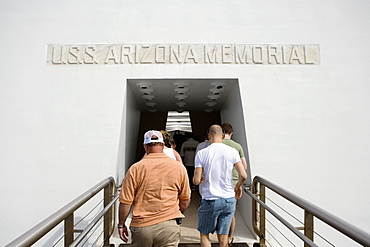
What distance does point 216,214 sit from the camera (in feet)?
10.3

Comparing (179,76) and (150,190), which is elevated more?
(179,76)

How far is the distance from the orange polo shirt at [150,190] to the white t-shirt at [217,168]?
2.71 feet

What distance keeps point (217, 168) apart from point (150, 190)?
1.02 meters

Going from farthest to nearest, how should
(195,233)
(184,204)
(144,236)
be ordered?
(195,233) < (184,204) < (144,236)

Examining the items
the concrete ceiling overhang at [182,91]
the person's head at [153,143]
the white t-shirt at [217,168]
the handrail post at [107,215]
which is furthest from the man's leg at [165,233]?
the concrete ceiling overhang at [182,91]

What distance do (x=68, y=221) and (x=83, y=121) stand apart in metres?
2.88

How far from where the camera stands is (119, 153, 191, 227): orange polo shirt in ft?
7.54

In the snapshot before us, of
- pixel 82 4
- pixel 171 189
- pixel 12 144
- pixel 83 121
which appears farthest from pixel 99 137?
pixel 171 189

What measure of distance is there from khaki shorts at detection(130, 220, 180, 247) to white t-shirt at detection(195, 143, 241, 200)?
883 mm

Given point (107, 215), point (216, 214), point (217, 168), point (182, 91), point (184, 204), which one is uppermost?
point (182, 91)

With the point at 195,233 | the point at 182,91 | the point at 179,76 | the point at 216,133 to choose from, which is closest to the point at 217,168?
the point at 216,133

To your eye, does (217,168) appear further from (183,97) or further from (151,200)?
(183,97)

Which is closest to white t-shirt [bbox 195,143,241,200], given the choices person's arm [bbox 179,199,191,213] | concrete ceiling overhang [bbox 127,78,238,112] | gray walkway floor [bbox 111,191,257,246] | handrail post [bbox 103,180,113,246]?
person's arm [bbox 179,199,191,213]

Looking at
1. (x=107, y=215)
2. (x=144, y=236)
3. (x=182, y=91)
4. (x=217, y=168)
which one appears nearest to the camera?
(x=144, y=236)
